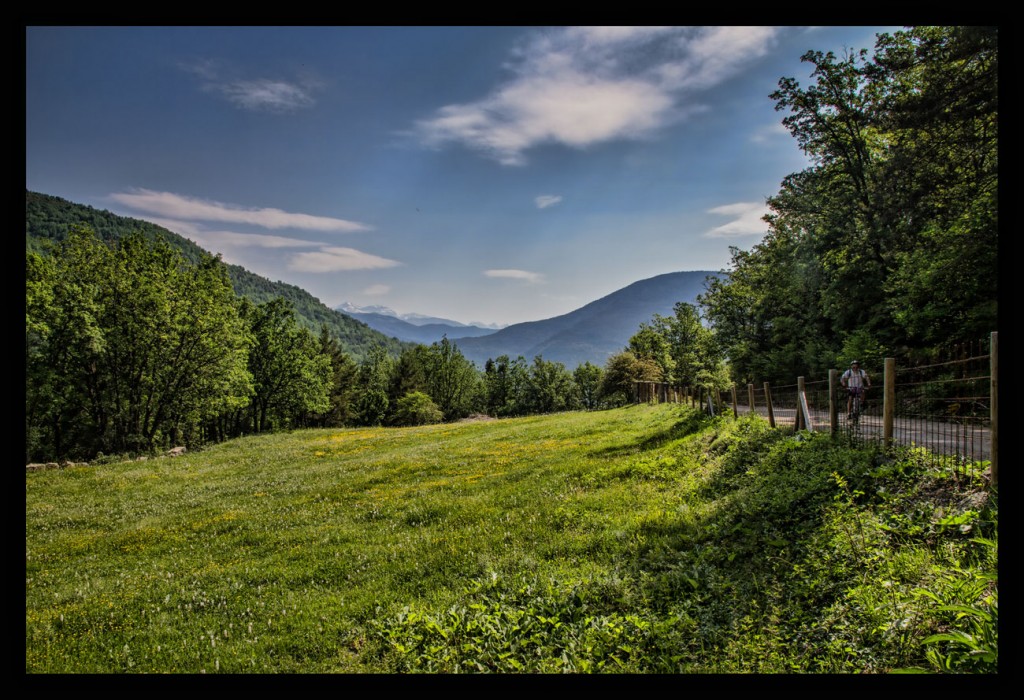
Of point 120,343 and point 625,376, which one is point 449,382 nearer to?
point 625,376

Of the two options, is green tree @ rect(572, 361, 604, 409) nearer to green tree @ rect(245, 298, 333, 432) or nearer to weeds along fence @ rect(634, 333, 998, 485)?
green tree @ rect(245, 298, 333, 432)

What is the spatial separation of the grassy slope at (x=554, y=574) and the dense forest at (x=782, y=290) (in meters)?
6.34

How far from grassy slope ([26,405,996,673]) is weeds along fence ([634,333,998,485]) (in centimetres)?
84

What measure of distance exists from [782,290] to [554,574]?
132 ft

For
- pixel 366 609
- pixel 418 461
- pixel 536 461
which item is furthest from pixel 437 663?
pixel 418 461

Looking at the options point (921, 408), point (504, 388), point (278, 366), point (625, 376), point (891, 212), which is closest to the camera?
point (921, 408)

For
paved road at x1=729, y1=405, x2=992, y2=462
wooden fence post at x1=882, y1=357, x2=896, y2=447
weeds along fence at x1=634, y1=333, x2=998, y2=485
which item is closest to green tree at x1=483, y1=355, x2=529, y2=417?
weeds along fence at x1=634, y1=333, x2=998, y2=485

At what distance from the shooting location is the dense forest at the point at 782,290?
1802cm

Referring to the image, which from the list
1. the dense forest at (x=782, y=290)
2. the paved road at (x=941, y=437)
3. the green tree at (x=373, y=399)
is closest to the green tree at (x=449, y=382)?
the green tree at (x=373, y=399)

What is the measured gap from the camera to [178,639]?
6516mm

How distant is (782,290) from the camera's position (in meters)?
39.1

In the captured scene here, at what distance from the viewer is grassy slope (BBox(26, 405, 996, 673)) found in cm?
530

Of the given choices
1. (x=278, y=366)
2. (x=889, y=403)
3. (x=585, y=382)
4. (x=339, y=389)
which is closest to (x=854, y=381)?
(x=889, y=403)
